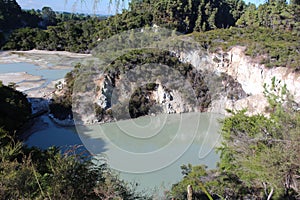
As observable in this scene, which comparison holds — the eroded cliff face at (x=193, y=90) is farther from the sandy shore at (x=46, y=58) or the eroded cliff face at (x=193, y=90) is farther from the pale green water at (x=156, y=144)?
the sandy shore at (x=46, y=58)

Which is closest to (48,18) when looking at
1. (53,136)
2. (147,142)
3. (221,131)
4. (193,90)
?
(193,90)

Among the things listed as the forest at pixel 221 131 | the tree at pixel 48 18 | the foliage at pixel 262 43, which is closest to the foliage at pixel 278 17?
the forest at pixel 221 131

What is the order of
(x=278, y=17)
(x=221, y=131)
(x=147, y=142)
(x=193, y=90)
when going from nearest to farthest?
(x=221, y=131), (x=147, y=142), (x=193, y=90), (x=278, y=17)

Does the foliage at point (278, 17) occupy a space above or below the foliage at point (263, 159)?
above

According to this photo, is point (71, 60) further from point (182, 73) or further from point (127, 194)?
point (127, 194)

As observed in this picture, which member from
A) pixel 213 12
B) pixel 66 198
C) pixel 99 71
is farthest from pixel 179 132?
pixel 213 12

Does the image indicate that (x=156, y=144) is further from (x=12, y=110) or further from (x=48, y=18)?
(x=48, y=18)
